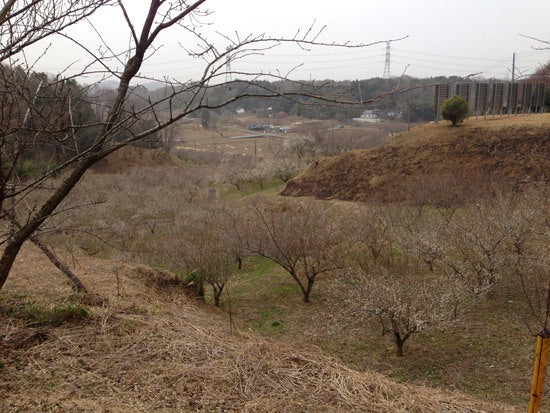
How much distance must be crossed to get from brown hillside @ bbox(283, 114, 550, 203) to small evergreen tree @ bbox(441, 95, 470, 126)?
44 centimetres

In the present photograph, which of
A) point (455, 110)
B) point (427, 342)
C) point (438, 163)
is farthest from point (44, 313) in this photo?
point (455, 110)

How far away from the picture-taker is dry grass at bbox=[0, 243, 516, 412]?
10.1 feet

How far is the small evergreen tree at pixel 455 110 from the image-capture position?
20469mm

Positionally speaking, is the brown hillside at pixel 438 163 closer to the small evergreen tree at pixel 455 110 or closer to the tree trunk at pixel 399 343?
the small evergreen tree at pixel 455 110

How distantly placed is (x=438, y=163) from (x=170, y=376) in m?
19.0

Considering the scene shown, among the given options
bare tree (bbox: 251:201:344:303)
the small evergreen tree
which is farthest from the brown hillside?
bare tree (bbox: 251:201:344:303)

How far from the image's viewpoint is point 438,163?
20125 millimetres

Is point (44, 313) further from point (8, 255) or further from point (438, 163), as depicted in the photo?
point (438, 163)

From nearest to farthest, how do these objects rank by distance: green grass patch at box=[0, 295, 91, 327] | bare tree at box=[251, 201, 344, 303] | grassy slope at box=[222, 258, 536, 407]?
1. green grass patch at box=[0, 295, 91, 327]
2. grassy slope at box=[222, 258, 536, 407]
3. bare tree at box=[251, 201, 344, 303]

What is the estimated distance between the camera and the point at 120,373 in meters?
3.44

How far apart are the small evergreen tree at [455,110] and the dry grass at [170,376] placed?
19.3m

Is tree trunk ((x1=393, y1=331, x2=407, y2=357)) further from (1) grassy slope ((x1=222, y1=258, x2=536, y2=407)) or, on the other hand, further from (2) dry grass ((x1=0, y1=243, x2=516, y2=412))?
(2) dry grass ((x1=0, y1=243, x2=516, y2=412))

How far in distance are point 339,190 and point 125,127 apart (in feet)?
66.3

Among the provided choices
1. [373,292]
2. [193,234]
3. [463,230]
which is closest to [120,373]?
[373,292]
